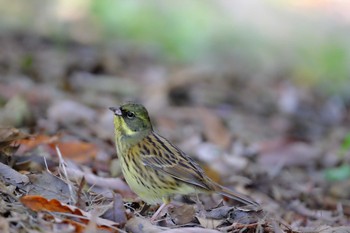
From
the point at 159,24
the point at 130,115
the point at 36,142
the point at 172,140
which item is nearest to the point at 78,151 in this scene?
the point at 36,142

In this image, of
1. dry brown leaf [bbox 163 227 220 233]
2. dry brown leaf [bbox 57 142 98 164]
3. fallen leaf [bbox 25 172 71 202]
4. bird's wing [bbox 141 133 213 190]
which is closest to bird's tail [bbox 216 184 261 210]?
bird's wing [bbox 141 133 213 190]

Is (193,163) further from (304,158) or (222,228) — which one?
(304,158)

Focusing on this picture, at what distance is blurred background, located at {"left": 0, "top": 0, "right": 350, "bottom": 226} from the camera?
9.10 meters

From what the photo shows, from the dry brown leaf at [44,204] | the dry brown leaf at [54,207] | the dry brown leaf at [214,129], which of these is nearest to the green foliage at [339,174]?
the dry brown leaf at [214,129]

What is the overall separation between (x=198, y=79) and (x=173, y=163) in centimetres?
667

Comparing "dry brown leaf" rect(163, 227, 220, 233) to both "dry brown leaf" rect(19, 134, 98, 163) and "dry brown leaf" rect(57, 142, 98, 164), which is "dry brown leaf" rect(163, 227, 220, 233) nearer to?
"dry brown leaf" rect(19, 134, 98, 163)

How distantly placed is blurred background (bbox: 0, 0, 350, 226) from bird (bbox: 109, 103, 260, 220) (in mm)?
1120

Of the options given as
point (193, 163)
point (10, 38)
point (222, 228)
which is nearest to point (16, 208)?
point (222, 228)

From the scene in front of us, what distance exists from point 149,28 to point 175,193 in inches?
526

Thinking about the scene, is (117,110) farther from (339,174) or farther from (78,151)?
(339,174)

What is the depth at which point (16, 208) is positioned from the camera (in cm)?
483

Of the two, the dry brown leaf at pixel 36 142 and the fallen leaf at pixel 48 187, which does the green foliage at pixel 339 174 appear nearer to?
the dry brown leaf at pixel 36 142

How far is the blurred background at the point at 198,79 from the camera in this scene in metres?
9.10

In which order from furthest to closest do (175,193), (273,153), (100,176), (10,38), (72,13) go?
1. (72,13)
2. (10,38)
3. (273,153)
4. (100,176)
5. (175,193)
